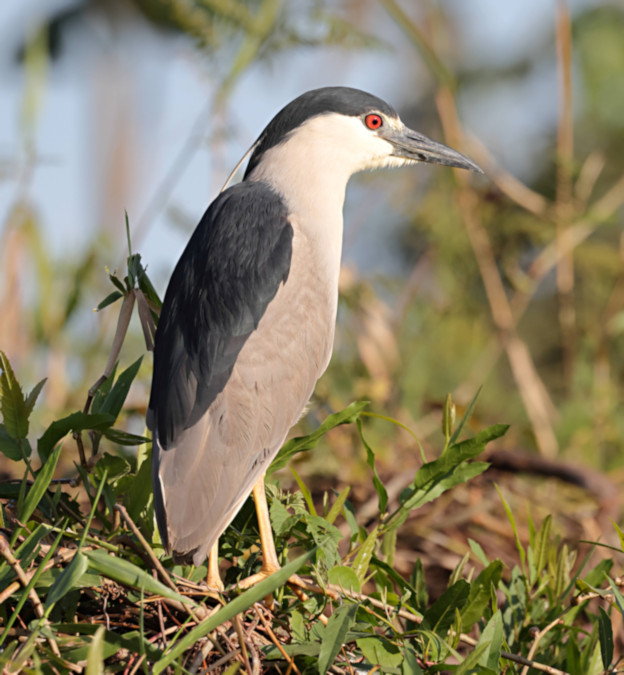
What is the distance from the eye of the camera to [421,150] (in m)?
3.07

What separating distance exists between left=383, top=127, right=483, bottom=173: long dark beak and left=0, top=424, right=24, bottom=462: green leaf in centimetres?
166

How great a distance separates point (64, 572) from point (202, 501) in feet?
1.78

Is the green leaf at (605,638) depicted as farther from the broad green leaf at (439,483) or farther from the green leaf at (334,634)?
the green leaf at (334,634)

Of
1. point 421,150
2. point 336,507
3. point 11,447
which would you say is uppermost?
point 421,150

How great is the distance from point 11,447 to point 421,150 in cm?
175

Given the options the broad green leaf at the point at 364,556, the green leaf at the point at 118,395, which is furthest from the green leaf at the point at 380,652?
the green leaf at the point at 118,395

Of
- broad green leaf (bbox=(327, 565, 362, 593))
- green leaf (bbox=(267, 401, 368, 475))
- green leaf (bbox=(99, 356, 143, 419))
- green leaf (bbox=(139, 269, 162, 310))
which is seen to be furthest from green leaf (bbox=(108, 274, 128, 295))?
broad green leaf (bbox=(327, 565, 362, 593))

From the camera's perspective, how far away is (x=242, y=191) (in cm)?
261

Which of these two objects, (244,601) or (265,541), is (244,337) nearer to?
(265,541)

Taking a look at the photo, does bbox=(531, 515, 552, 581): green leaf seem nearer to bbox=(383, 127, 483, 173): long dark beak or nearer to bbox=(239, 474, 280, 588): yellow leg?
bbox=(239, 474, 280, 588): yellow leg

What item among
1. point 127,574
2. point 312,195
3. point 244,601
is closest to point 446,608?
point 244,601

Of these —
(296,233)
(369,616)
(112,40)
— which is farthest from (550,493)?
(112,40)

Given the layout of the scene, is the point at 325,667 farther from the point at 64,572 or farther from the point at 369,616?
the point at 64,572

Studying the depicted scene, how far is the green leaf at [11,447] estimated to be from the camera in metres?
1.95
